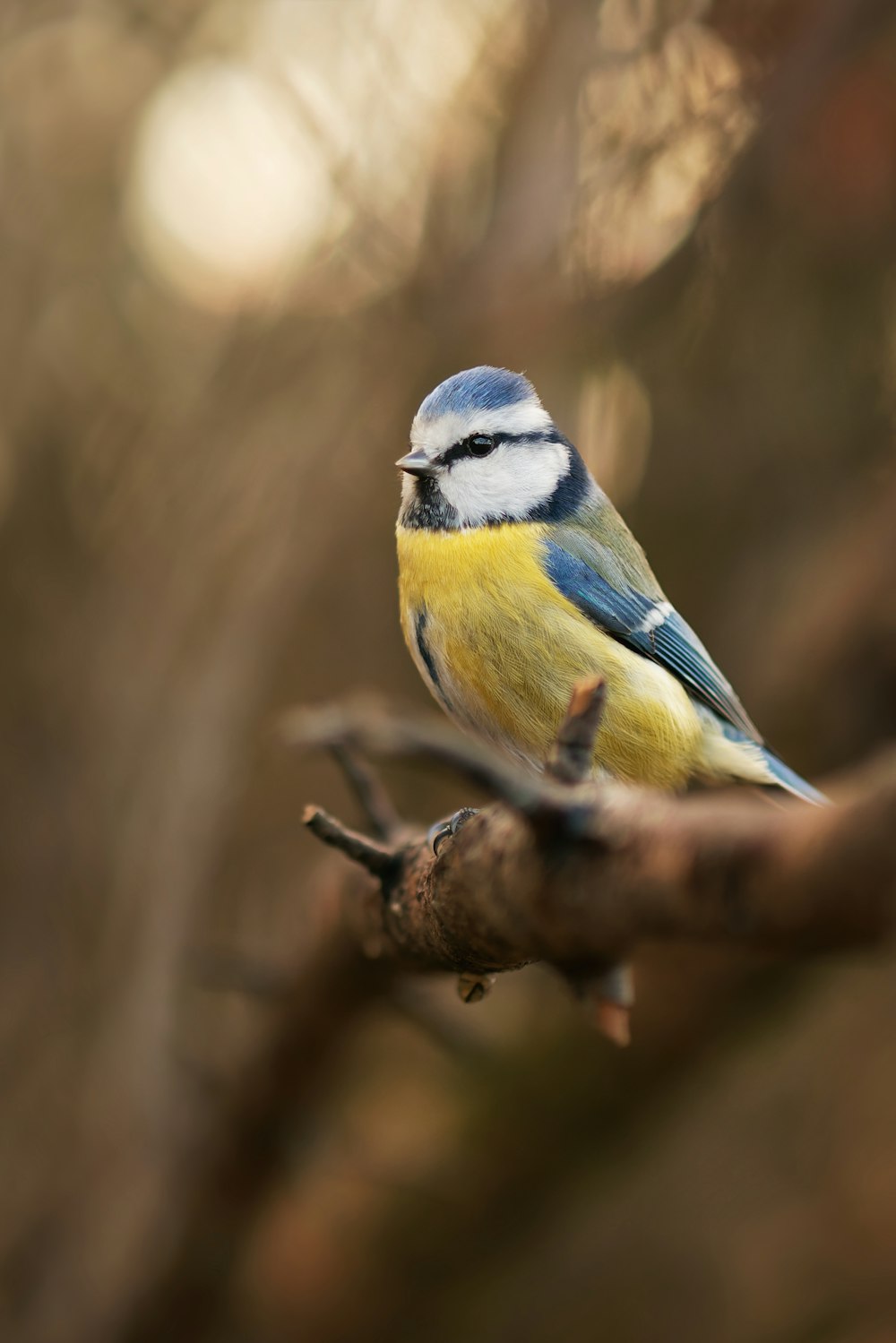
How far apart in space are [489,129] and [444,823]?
46.7 inches

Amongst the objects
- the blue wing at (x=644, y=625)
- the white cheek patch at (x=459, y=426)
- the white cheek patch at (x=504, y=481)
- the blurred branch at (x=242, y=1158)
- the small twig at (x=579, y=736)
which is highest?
the white cheek patch at (x=459, y=426)

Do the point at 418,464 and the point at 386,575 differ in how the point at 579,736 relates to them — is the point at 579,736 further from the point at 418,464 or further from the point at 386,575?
the point at 386,575

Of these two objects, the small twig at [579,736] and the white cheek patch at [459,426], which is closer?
the small twig at [579,736]

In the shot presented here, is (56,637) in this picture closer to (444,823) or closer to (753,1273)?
(444,823)

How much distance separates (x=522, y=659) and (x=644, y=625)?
162mm

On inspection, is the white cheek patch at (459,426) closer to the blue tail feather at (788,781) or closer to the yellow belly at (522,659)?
the yellow belly at (522,659)

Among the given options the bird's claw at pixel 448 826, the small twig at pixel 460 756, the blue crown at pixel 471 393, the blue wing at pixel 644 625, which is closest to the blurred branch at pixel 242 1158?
the bird's claw at pixel 448 826

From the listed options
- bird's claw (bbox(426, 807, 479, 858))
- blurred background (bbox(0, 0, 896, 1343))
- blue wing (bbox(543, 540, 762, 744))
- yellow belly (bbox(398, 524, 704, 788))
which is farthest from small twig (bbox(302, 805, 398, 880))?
blurred background (bbox(0, 0, 896, 1343))

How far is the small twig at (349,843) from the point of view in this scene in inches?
32.7

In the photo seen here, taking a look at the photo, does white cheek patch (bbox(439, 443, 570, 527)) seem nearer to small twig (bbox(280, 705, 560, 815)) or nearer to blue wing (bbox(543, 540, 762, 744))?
blue wing (bbox(543, 540, 762, 744))

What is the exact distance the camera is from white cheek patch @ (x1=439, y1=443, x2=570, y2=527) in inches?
47.8

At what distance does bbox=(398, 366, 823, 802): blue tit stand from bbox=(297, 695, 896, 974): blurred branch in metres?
0.39

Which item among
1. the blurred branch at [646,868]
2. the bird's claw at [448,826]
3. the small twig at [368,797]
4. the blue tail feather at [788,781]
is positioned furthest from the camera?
the blue tail feather at [788,781]

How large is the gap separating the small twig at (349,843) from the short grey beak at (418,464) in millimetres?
385
